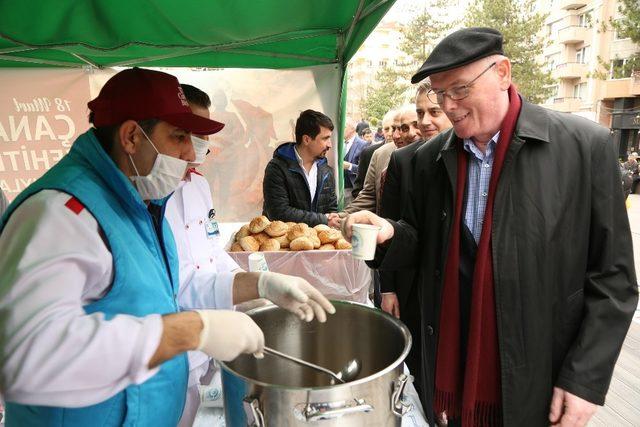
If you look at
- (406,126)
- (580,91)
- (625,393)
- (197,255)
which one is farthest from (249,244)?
(580,91)

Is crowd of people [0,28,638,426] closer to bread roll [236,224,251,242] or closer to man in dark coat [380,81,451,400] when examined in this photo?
man in dark coat [380,81,451,400]

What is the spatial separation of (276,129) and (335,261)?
2.30m

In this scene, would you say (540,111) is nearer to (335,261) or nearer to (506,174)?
(506,174)

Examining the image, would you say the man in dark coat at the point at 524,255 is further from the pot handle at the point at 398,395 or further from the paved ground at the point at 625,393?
the paved ground at the point at 625,393

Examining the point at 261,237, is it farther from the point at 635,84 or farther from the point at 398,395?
the point at 635,84

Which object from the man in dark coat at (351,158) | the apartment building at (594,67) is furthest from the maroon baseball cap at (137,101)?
the apartment building at (594,67)

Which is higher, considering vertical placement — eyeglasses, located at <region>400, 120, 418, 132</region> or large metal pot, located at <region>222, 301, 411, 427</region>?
eyeglasses, located at <region>400, 120, 418, 132</region>

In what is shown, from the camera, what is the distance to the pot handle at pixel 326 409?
35.3 inches

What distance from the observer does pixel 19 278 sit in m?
0.80

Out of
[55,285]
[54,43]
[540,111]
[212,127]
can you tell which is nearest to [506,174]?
[540,111]

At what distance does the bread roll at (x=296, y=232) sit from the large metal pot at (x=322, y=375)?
1.39 meters

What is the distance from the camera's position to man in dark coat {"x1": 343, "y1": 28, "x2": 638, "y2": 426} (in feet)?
4.58

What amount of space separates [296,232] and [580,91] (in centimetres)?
3497

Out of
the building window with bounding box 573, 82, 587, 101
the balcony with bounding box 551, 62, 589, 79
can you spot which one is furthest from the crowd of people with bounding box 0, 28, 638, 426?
the building window with bounding box 573, 82, 587, 101
